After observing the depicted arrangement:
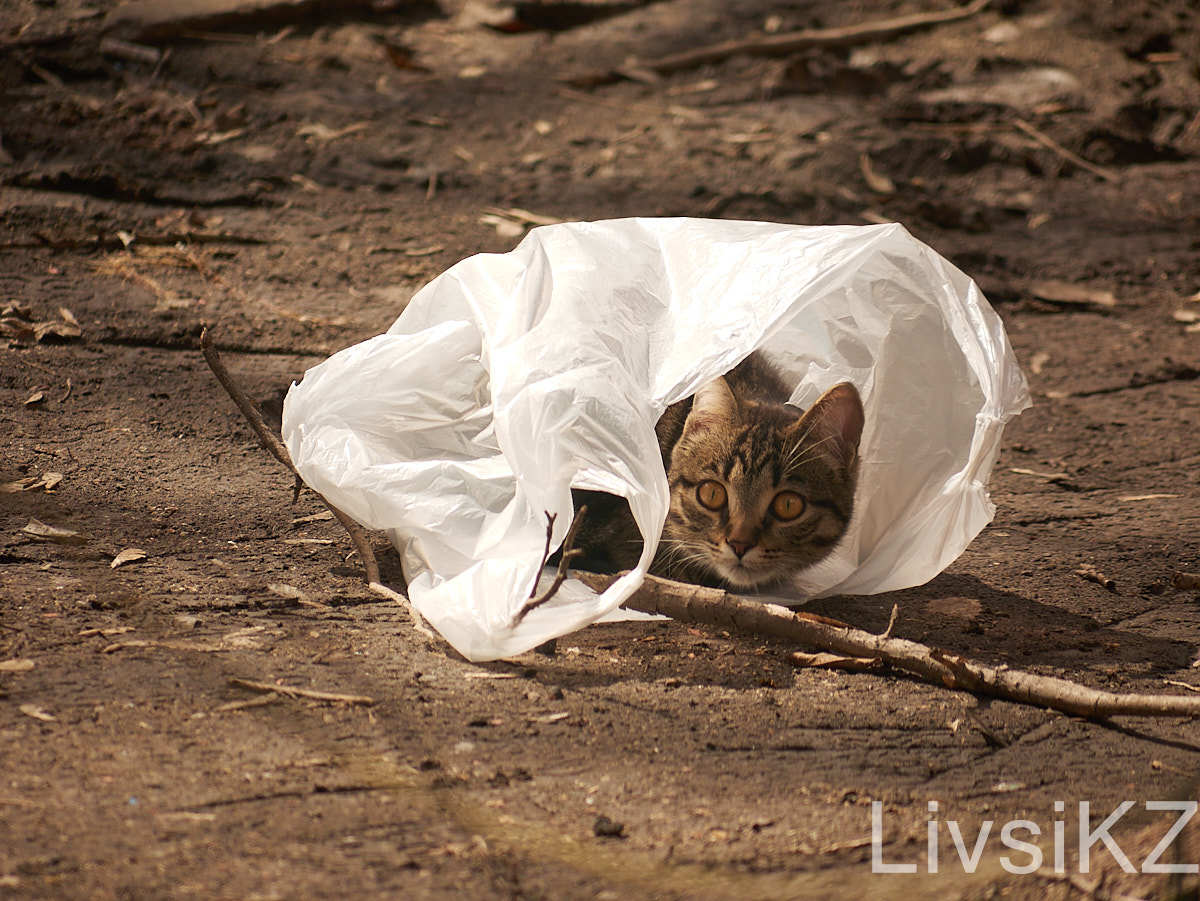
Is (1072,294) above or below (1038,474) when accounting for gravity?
below

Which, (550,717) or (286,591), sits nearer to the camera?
(550,717)

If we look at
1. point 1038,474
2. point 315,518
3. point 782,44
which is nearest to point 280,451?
point 315,518

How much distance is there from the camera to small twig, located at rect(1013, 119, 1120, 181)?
5.88m

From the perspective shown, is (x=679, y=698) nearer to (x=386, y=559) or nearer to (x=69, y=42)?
(x=386, y=559)

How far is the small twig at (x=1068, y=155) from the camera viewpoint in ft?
19.3

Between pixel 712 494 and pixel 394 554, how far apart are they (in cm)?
82

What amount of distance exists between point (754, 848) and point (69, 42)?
562cm

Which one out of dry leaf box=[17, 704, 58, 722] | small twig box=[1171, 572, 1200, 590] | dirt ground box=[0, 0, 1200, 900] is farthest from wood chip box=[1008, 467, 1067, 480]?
dry leaf box=[17, 704, 58, 722]

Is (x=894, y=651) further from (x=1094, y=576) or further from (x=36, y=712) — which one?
(x=36, y=712)

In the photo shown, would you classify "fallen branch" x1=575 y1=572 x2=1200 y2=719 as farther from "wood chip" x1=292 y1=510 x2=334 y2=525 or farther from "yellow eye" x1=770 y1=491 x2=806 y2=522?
"wood chip" x1=292 y1=510 x2=334 y2=525

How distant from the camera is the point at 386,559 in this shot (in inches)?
111

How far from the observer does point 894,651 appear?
2320 millimetres

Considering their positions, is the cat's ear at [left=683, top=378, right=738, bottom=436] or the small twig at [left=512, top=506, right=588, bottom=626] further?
the cat's ear at [left=683, top=378, right=738, bottom=436]

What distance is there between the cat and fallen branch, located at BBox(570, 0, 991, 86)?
4.15m
